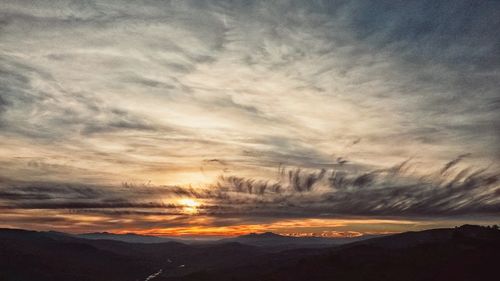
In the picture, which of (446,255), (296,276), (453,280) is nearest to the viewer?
(453,280)

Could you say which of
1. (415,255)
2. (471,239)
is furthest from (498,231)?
(415,255)

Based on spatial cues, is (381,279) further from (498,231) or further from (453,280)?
(498,231)

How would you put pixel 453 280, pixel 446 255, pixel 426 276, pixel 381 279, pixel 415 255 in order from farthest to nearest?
pixel 415 255
pixel 446 255
pixel 381 279
pixel 426 276
pixel 453 280

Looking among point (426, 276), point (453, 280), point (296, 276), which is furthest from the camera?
point (296, 276)

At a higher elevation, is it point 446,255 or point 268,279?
point 446,255

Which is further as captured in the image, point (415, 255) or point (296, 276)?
point (296, 276)

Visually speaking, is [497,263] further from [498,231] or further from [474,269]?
[498,231]

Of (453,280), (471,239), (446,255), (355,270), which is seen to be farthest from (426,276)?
(471,239)

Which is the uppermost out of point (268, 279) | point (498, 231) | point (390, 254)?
point (498, 231)

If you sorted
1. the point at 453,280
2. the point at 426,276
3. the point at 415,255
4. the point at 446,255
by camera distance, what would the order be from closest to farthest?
the point at 453,280 → the point at 426,276 → the point at 446,255 → the point at 415,255
